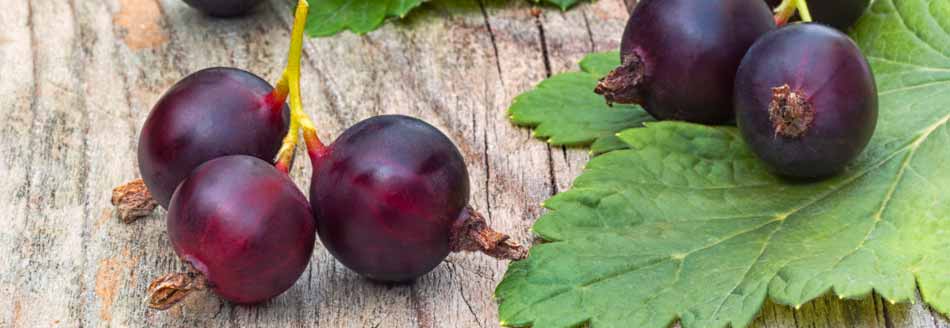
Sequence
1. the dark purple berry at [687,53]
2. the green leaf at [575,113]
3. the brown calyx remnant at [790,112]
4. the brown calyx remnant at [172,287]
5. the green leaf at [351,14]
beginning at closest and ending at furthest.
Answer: the brown calyx remnant at [172,287] < the brown calyx remnant at [790,112] < the dark purple berry at [687,53] < the green leaf at [575,113] < the green leaf at [351,14]

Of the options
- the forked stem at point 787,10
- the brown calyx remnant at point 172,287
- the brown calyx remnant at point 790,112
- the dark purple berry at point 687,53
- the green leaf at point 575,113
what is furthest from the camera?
the green leaf at point 575,113

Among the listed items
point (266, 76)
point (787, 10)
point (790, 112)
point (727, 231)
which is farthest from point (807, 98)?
point (266, 76)

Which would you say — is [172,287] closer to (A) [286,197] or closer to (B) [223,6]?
(A) [286,197]

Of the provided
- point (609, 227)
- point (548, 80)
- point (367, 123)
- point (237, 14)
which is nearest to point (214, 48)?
point (237, 14)

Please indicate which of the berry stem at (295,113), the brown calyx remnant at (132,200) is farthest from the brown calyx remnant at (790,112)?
the brown calyx remnant at (132,200)

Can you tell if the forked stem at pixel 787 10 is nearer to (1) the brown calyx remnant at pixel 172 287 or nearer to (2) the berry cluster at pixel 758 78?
(2) the berry cluster at pixel 758 78

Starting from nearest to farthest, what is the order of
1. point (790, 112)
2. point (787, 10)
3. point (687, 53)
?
1. point (790, 112)
2. point (687, 53)
3. point (787, 10)

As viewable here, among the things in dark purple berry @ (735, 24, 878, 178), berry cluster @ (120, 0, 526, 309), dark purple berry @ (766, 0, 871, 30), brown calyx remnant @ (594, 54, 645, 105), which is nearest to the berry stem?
berry cluster @ (120, 0, 526, 309)

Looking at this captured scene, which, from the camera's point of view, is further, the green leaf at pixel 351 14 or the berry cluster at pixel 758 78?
the green leaf at pixel 351 14

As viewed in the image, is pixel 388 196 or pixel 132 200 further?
pixel 132 200
